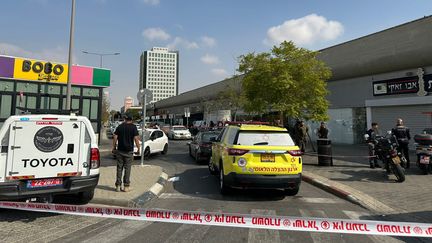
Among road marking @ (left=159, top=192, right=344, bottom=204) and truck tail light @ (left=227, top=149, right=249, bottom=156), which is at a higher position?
truck tail light @ (left=227, top=149, right=249, bottom=156)

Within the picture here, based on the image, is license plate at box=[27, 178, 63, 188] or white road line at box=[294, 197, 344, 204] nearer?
license plate at box=[27, 178, 63, 188]

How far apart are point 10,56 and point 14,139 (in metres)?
15.1

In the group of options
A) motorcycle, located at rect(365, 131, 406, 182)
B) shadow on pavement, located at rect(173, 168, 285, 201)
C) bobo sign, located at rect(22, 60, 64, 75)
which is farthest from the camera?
bobo sign, located at rect(22, 60, 64, 75)

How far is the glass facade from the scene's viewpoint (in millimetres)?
17391

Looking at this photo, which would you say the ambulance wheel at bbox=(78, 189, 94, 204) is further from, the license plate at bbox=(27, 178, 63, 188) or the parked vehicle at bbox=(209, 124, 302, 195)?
the parked vehicle at bbox=(209, 124, 302, 195)

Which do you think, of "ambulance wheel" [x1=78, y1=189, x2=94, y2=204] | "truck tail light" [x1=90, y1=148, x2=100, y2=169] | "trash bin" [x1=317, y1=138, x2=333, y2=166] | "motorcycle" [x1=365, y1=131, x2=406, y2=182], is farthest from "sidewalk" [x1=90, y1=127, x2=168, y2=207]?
"motorcycle" [x1=365, y1=131, x2=406, y2=182]

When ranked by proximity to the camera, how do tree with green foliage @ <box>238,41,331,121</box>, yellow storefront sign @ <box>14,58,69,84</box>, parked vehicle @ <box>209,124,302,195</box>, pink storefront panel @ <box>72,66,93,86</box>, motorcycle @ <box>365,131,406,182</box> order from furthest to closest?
pink storefront panel @ <box>72,66,93,86</box> < yellow storefront sign @ <box>14,58,69,84</box> < tree with green foliage @ <box>238,41,331,121</box> < motorcycle @ <box>365,131,406,182</box> < parked vehicle @ <box>209,124,302,195</box>

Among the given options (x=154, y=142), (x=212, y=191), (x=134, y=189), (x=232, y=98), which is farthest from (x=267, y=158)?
(x=232, y=98)

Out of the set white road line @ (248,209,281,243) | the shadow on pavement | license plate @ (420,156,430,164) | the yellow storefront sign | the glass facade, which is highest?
the yellow storefront sign

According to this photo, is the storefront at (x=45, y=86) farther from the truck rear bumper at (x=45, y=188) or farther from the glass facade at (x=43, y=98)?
→ the truck rear bumper at (x=45, y=188)

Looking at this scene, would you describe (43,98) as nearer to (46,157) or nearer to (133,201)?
(46,157)

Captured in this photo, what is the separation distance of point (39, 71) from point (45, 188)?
15538mm

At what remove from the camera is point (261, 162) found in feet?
22.0

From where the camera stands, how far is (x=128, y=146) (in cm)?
731
